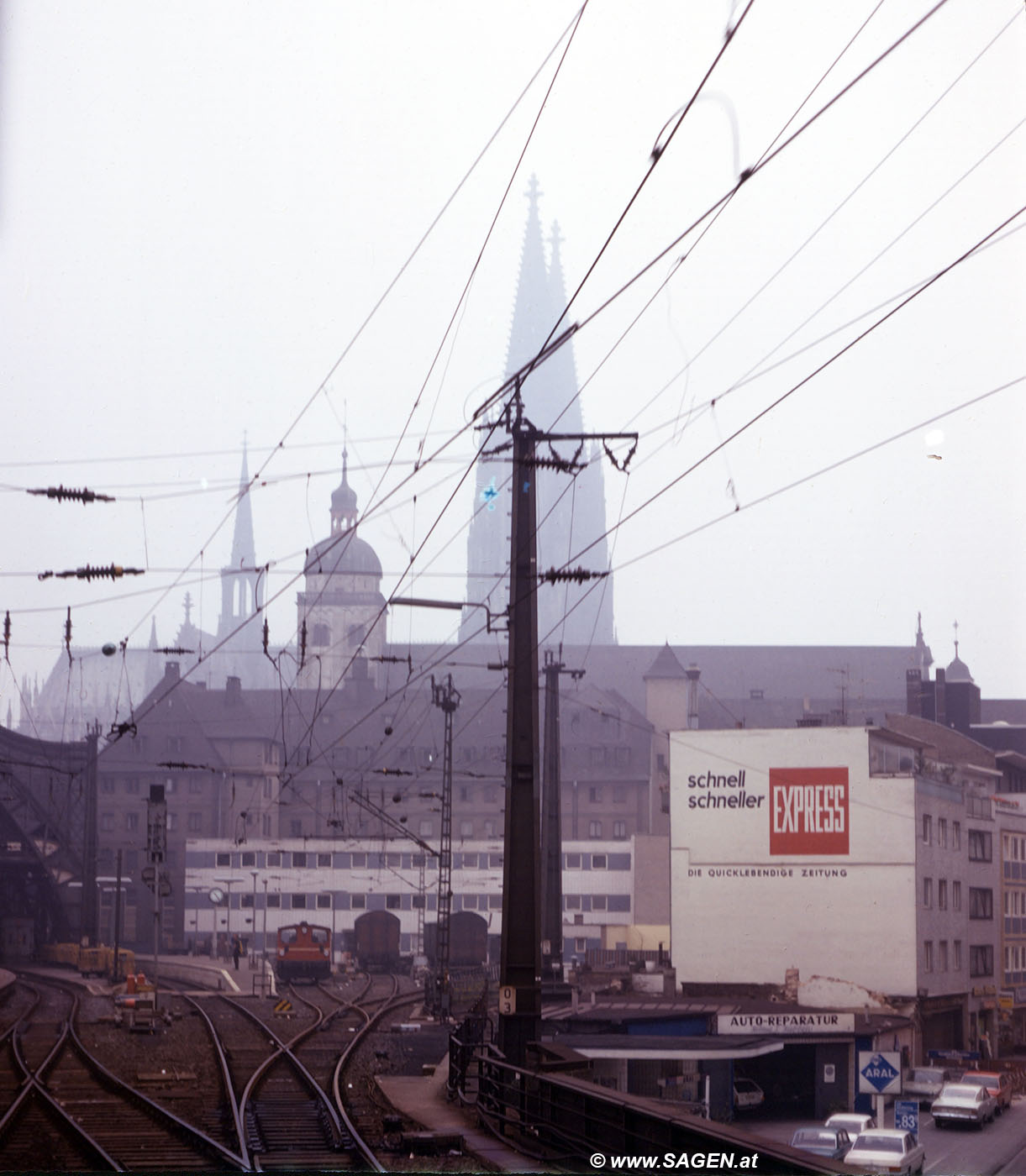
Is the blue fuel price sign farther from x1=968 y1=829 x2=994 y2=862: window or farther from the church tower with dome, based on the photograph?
the church tower with dome

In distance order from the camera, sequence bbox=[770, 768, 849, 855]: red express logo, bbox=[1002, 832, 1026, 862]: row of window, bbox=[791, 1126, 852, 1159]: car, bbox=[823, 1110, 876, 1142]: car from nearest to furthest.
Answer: bbox=[791, 1126, 852, 1159]: car < bbox=[823, 1110, 876, 1142]: car < bbox=[770, 768, 849, 855]: red express logo < bbox=[1002, 832, 1026, 862]: row of window

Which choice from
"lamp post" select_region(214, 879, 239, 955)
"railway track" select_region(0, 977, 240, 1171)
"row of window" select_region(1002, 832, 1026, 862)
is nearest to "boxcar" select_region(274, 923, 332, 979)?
"lamp post" select_region(214, 879, 239, 955)

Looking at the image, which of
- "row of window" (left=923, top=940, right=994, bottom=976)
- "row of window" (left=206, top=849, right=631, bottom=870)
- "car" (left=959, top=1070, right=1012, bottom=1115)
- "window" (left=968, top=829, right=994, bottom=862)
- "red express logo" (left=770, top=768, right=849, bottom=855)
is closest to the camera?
"car" (left=959, top=1070, right=1012, bottom=1115)

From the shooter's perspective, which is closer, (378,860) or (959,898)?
(959,898)

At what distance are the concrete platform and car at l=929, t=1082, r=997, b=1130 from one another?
21.6 m

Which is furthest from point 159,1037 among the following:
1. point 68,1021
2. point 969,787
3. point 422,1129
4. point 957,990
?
point 969,787

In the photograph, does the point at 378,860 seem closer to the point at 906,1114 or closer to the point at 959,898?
the point at 959,898

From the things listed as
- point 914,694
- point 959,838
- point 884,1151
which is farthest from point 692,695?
point 884,1151

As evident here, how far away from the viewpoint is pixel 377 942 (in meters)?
81.9

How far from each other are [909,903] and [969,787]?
1138cm

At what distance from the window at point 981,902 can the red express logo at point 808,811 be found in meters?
9.22

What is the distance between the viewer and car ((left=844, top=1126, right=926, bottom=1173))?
31922mm

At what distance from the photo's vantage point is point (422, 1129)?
57.8 ft

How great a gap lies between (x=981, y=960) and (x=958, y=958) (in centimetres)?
394
